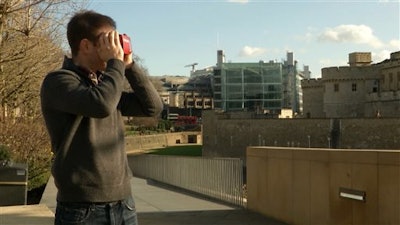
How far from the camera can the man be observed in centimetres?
240

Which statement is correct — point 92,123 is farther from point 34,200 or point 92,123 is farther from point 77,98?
point 34,200

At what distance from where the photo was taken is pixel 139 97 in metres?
2.76

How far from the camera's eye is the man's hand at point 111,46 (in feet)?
8.08

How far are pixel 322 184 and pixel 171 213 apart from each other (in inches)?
103

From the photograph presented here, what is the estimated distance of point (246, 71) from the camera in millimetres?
106562

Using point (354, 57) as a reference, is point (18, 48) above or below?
below

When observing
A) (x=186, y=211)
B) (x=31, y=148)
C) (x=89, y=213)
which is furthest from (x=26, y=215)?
(x=31, y=148)

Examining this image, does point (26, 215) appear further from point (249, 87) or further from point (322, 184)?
point (249, 87)

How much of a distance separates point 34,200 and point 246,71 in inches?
3726

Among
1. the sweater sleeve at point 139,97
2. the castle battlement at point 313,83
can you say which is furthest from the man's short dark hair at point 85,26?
the castle battlement at point 313,83

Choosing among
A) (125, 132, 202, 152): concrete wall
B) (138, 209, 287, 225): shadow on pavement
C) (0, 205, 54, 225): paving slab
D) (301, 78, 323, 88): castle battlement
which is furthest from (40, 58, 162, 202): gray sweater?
(301, 78, 323, 88): castle battlement

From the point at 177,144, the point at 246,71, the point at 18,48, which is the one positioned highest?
the point at 246,71

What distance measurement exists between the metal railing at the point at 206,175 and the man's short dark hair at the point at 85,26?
24.6 ft

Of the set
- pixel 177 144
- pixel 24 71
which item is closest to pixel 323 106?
pixel 177 144
